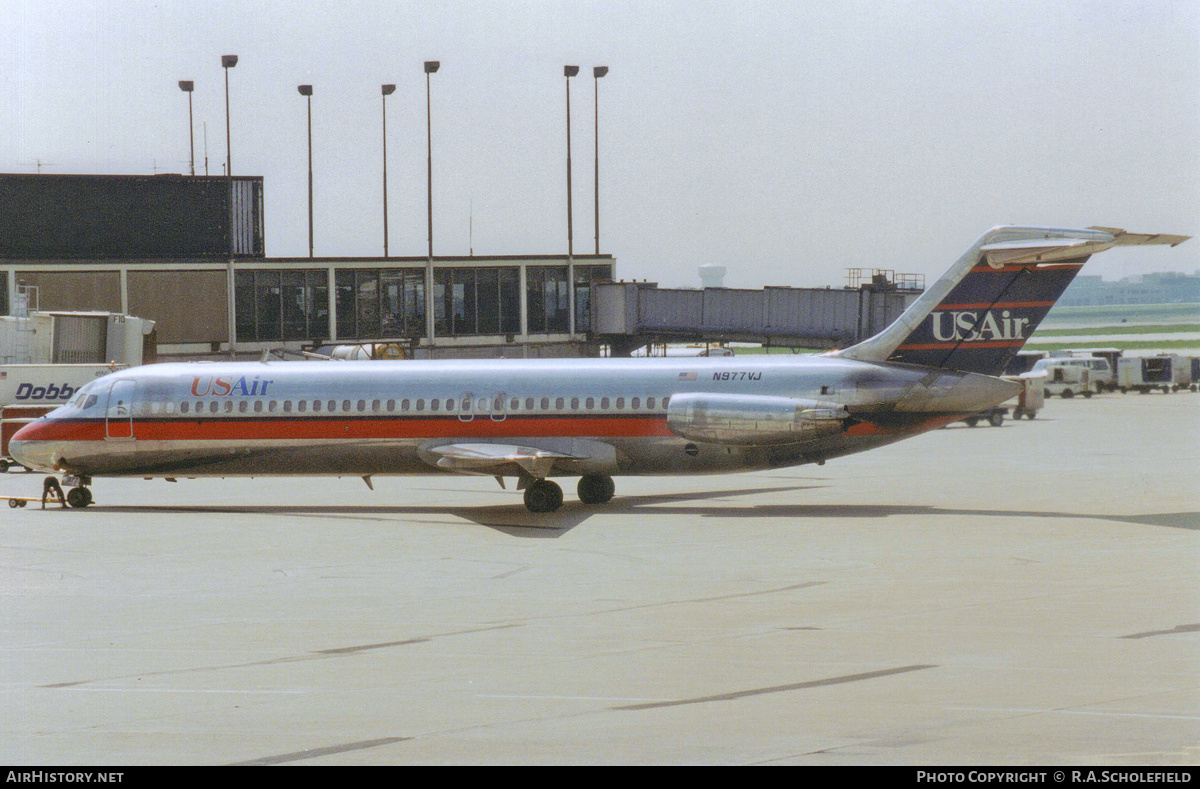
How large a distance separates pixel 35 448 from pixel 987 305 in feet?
67.9

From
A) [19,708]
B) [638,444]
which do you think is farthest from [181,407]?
[19,708]

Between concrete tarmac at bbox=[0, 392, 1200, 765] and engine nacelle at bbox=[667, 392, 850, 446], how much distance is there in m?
1.63

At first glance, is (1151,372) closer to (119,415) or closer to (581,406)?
(581,406)

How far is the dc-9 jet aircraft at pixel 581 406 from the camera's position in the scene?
92.5ft

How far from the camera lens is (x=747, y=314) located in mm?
71250

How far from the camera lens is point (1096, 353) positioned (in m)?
93.5

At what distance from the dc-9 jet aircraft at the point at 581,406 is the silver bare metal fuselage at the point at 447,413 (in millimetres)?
34

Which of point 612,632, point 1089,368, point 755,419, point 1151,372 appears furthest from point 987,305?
point 1151,372

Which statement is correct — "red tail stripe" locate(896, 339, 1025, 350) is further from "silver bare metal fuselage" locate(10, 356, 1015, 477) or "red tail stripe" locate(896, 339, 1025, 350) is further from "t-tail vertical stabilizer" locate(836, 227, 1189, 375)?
"silver bare metal fuselage" locate(10, 356, 1015, 477)

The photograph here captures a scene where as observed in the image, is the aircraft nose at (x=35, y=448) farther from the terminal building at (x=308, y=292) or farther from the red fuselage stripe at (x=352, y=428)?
the terminal building at (x=308, y=292)

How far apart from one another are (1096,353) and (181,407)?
74.6 meters

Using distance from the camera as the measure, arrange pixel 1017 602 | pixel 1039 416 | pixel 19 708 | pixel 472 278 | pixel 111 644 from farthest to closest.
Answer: pixel 472 278, pixel 1039 416, pixel 1017 602, pixel 111 644, pixel 19 708

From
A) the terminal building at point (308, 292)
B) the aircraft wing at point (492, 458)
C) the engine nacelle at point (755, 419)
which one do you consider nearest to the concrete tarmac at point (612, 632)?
the aircraft wing at point (492, 458)

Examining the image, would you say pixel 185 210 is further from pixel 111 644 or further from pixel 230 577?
pixel 111 644
